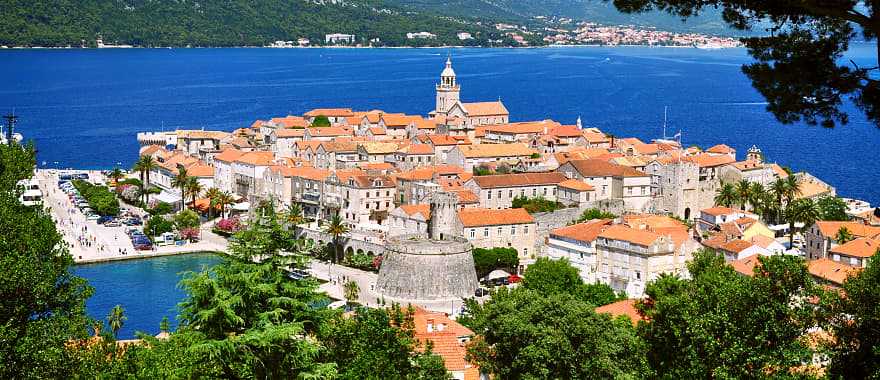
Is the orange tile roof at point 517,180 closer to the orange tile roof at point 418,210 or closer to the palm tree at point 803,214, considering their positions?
the orange tile roof at point 418,210

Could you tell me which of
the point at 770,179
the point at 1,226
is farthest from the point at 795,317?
the point at 770,179

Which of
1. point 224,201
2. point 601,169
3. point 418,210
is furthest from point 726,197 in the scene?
point 224,201

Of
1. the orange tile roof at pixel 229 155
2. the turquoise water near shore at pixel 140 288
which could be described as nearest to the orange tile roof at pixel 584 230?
the turquoise water near shore at pixel 140 288

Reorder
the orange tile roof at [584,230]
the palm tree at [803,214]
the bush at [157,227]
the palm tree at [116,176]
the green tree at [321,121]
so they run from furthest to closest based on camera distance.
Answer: the green tree at [321,121] < the palm tree at [116,176] < the bush at [157,227] < the palm tree at [803,214] < the orange tile roof at [584,230]

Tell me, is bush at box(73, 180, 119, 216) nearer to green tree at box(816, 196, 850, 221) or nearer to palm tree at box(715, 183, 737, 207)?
palm tree at box(715, 183, 737, 207)

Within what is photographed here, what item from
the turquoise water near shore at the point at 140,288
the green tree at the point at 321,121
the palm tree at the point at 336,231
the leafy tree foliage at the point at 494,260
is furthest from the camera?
the green tree at the point at 321,121
